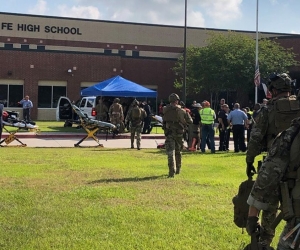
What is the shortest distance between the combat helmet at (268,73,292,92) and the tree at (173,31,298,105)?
1328 inches

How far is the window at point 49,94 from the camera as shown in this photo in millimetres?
40375

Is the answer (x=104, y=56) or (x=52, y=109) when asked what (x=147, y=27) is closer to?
(x=104, y=56)

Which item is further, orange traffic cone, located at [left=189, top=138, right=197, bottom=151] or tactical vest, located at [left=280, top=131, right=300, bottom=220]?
orange traffic cone, located at [left=189, top=138, right=197, bottom=151]

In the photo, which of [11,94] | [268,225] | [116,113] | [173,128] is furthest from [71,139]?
[11,94]

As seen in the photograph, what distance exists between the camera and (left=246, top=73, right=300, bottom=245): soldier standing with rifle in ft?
17.2

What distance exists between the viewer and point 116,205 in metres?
7.45

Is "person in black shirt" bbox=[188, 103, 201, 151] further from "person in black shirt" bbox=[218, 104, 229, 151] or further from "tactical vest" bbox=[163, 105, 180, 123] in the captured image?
"tactical vest" bbox=[163, 105, 180, 123]

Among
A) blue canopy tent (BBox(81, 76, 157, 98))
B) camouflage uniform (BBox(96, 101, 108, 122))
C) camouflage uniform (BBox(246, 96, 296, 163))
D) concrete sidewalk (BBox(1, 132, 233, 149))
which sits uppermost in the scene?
blue canopy tent (BBox(81, 76, 157, 98))

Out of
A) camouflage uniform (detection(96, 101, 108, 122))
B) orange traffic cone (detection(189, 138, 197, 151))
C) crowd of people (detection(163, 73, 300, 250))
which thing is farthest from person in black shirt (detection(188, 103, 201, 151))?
camouflage uniform (detection(96, 101, 108, 122))

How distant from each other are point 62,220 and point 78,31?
1739 inches

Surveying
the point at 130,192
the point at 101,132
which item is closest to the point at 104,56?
the point at 101,132

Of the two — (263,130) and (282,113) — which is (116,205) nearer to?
(263,130)

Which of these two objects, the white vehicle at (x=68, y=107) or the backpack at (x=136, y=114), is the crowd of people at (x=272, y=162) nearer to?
the backpack at (x=136, y=114)

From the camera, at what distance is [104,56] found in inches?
1630
